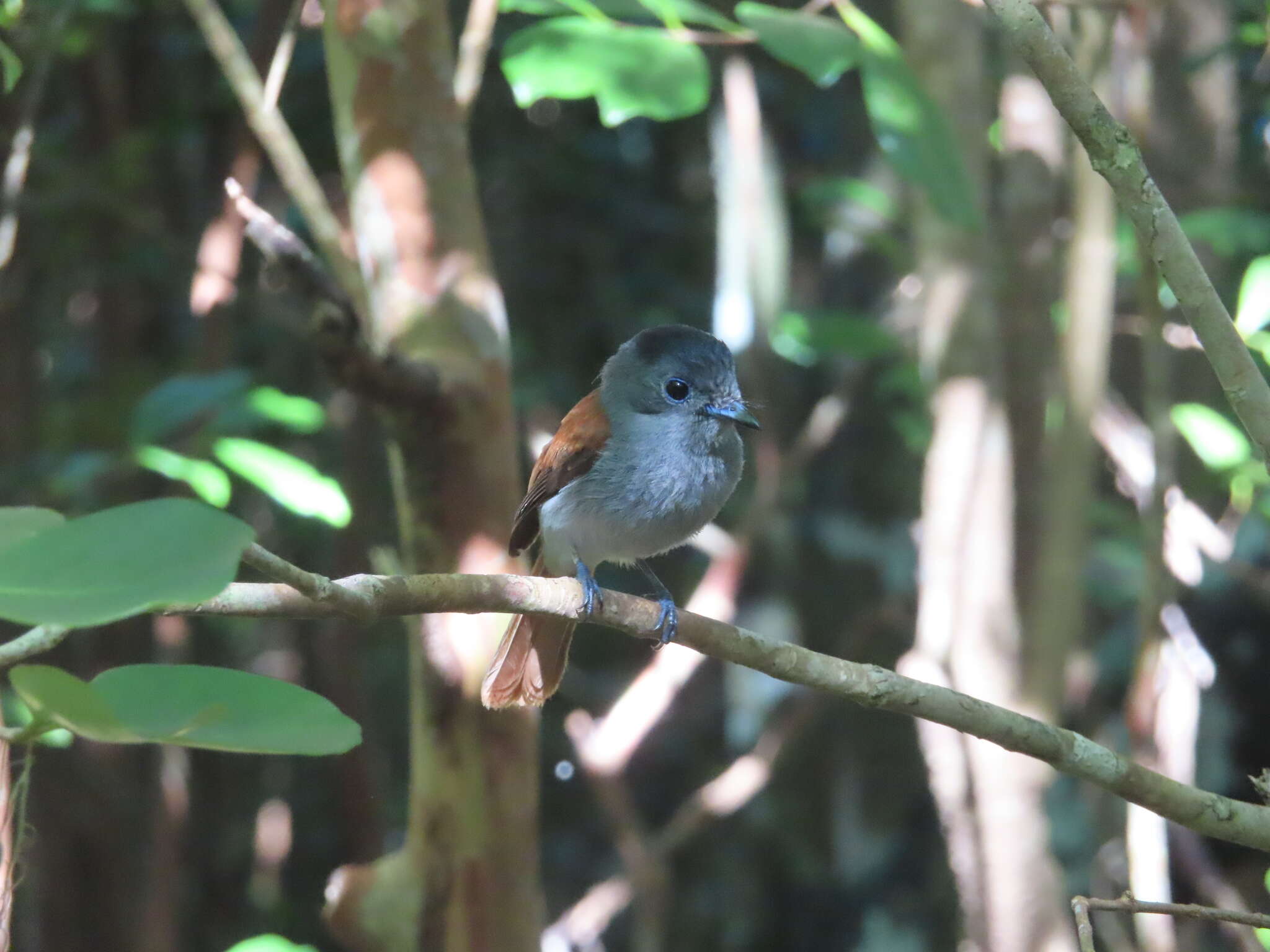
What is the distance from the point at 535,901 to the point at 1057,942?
1.30 metres

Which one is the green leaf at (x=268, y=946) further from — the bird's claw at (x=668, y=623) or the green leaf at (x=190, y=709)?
the green leaf at (x=190, y=709)

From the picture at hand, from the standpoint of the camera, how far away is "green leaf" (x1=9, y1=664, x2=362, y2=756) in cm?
100

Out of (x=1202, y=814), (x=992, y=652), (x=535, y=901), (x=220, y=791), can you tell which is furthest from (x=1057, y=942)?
(x=220, y=791)

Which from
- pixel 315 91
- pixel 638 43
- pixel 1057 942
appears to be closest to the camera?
pixel 638 43

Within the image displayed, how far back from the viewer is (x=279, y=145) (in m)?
2.60

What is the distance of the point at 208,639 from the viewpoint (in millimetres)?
5973

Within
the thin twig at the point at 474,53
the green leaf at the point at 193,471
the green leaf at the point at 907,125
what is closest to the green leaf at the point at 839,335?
the green leaf at the point at 907,125

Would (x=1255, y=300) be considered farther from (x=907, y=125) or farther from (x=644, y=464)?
(x=644, y=464)

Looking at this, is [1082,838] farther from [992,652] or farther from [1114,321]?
[992,652]

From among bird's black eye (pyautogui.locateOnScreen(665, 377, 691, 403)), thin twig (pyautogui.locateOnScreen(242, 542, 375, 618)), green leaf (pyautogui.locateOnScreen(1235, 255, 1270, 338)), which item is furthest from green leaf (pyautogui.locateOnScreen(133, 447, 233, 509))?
green leaf (pyautogui.locateOnScreen(1235, 255, 1270, 338))

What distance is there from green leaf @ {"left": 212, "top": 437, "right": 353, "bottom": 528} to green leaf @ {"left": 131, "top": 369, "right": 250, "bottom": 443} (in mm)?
280

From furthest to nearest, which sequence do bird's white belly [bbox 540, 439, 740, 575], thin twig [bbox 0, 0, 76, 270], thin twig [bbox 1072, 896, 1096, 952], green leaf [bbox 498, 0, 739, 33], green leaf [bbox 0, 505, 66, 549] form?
thin twig [bbox 0, 0, 76, 270] → bird's white belly [bbox 540, 439, 740, 575] → green leaf [bbox 498, 0, 739, 33] → thin twig [bbox 1072, 896, 1096, 952] → green leaf [bbox 0, 505, 66, 549]

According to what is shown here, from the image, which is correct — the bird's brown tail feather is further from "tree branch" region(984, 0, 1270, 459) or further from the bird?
"tree branch" region(984, 0, 1270, 459)

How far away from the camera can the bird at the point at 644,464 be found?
2.82 m
